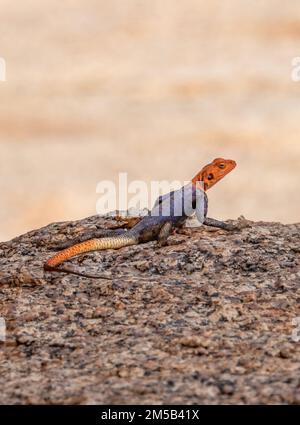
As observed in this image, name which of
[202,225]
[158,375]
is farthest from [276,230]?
[158,375]

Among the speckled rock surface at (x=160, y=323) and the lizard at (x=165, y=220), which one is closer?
the speckled rock surface at (x=160, y=323)

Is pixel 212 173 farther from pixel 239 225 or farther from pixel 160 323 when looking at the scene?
pixel 160 323

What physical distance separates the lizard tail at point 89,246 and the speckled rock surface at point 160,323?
0.20 feet

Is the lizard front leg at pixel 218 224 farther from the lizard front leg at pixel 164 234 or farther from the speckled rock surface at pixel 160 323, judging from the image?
the lizard front leg at pixel 164 234

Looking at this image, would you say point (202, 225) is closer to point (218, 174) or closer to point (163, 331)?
point (218, 174)

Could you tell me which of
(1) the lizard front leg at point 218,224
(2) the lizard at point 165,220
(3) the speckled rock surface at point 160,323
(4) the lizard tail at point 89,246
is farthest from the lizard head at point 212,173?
(4) the lizard tail at point 89,246

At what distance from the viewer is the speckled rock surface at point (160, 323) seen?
147 inches

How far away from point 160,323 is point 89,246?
1229 millimetres

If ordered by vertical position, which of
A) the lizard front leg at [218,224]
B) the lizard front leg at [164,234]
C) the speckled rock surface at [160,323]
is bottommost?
the speckled rock surface at [160,323]

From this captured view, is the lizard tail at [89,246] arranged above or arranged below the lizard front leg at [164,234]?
below

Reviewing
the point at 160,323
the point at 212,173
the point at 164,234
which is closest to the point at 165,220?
the point at 164,234

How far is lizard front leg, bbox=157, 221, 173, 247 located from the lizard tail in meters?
0.18
